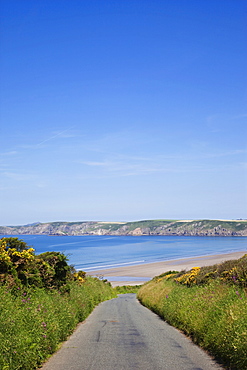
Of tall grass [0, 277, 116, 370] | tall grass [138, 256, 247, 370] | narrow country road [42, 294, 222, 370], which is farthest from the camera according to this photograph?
narrow country road [42, 294, 222, 370]

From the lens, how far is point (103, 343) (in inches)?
492

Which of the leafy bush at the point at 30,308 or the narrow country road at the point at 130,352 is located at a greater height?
the leafy bush at the point at 30,308

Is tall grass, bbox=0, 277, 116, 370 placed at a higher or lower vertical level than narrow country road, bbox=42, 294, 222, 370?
higher

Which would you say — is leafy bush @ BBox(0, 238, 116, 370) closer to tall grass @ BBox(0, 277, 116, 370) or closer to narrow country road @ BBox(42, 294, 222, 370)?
tall grass @ BBox(0, 277, 116, 370)

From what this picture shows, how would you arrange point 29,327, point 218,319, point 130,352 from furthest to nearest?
1. point 218,319
2. point 130,352
3. point 29,327

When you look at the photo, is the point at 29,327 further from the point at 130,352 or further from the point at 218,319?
the point at 218,319

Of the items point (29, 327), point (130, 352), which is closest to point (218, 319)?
point (130, 352)

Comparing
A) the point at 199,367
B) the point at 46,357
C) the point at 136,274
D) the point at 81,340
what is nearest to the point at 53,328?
the point at 46,357

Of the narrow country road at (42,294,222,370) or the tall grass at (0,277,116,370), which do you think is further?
the narrow country road at (42,294,222,370)

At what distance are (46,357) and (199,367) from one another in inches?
175

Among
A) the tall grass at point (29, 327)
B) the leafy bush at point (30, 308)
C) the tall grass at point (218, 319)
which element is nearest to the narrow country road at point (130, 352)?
the tall grass at point (218, 319)

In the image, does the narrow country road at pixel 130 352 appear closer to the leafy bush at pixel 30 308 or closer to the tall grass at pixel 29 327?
the tall grass at pixel 29 327

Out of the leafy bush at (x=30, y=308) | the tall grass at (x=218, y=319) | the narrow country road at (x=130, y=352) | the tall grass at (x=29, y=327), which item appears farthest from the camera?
the narrow country road at (x=130, y=352)

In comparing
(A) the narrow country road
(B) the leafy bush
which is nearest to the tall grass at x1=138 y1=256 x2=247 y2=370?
(A) the narrow country road
